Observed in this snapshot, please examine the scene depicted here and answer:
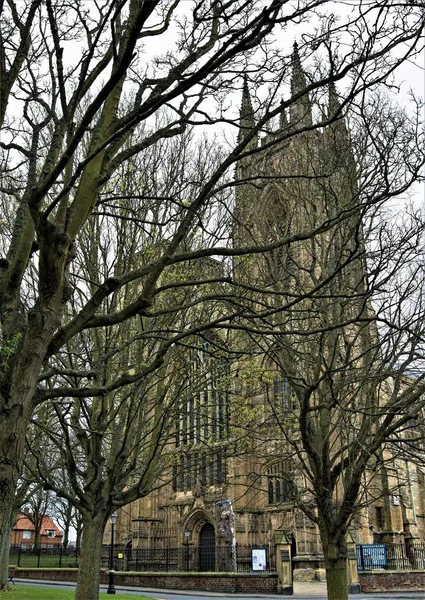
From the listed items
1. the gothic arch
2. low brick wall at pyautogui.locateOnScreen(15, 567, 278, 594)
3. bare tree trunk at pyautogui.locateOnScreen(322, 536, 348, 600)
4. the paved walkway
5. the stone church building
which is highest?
the stone church building

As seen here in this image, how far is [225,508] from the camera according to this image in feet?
104

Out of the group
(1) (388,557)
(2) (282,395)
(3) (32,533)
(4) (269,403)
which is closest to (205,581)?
(1) (388,557)

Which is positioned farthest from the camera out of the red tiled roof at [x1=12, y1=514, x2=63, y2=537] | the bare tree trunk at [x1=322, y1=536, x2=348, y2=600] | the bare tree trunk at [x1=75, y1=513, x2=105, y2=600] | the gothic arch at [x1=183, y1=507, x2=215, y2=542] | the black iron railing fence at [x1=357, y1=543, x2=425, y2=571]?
the red tiled roof at [x1=12, y1=514, x2=63, y2=537]

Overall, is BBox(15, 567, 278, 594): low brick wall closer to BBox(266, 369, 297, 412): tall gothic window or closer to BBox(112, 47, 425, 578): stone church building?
BBox(112, 47, 425, 578): stone church building

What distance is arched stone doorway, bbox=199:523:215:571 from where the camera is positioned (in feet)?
112

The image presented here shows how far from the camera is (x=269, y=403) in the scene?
38.8ft

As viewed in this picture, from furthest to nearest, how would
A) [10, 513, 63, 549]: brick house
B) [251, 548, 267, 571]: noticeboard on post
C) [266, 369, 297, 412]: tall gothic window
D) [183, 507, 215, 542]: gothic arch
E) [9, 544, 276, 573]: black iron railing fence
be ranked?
[10, 513, 63, 549]: brick house
[183, 507, 215, 542]: gothic arch
[9, 544, 276, 573]: black iron railing fence
[251, 548, 267, 571]: noticeboard on post
[266, 369, 297, 412]: tall gothic window

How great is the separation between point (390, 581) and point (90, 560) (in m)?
17.6

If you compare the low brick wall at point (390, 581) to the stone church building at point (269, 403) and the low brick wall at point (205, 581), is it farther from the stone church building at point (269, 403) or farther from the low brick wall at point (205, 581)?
the low brick wall at point (205, 581)

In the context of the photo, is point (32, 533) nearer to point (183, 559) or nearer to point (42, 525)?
point (42, 525)

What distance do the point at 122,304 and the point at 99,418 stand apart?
2317mm

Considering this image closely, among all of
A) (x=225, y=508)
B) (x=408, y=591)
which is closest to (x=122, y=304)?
(x=408, y=591)

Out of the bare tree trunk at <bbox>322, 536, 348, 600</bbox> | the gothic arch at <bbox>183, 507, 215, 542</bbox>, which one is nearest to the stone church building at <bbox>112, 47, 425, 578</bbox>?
the gothic arch at <bbox>183, 507, 215, 542</bbox>

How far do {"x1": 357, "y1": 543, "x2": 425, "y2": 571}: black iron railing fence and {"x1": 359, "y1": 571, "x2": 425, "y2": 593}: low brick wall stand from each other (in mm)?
854
